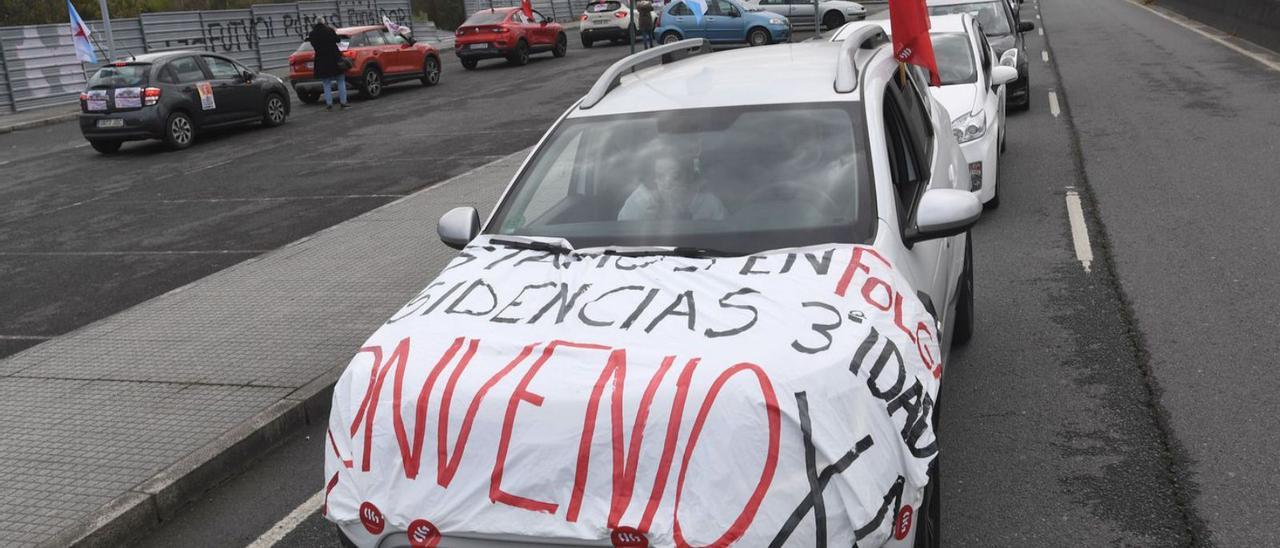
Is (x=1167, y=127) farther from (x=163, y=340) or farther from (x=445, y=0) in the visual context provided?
(x=445, y=0)

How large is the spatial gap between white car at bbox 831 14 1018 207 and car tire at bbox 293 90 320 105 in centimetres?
1801

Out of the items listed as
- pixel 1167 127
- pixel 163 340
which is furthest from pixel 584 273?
pixel 1167 127

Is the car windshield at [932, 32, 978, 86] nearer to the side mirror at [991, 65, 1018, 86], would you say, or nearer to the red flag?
the side mirror at [991, 65, 1018, 86]

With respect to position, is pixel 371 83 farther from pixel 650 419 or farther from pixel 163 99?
pixel 650 419

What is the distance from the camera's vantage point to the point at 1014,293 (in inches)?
310

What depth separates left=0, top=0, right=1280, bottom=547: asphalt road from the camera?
4.83 m

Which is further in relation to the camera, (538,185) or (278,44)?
(278,44)

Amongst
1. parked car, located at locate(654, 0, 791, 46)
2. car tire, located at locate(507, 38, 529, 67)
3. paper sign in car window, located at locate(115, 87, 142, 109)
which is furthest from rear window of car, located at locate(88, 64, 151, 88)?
parked car, located at locate(654, 0, 791, 46)

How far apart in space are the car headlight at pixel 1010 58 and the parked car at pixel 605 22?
2366cm

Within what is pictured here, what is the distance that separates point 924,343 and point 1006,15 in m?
14.4

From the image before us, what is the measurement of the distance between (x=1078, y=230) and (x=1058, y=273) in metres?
1.43

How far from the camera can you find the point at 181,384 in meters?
6.88

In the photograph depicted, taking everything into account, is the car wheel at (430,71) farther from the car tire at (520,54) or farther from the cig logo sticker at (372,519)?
the cig logo sticker at (372,519)

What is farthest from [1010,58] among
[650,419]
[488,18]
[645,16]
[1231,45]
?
[488,18]
